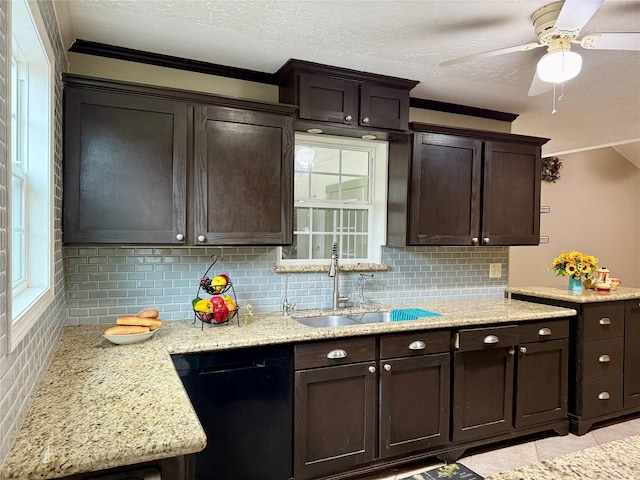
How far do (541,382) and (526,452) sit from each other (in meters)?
0.47

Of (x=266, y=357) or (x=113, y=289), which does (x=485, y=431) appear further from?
(x=113, y=289)

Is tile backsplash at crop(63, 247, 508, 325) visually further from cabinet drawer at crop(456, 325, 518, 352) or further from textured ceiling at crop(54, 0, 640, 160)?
textured ceiling at crop(54, 0, 640, 160)

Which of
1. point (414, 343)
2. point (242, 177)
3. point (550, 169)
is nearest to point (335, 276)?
point (414, 343)

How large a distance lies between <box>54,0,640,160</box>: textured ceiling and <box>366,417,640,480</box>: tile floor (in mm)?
2440

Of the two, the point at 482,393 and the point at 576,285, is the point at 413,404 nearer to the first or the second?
the point at 482,393

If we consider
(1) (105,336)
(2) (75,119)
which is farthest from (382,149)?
(1) (105,336)

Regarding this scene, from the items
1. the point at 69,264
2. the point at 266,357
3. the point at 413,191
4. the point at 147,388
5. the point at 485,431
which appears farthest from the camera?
the point at 413,191

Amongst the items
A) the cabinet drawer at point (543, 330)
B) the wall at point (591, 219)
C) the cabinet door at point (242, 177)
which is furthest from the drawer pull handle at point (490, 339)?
the wall at point (591, 219)

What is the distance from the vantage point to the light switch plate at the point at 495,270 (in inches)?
146

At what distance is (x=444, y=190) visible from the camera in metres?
3.10

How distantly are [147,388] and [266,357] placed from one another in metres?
0.81

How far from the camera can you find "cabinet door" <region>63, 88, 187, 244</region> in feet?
7.09

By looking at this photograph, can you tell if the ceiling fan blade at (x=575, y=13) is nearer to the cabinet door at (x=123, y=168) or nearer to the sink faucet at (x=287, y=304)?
the cabinet door at (x=123, y=168)

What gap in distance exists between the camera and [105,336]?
2.06m
